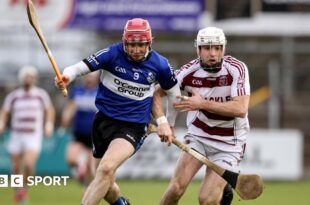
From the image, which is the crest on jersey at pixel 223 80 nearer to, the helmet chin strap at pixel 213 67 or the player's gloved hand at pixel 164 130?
the helmet chin strap at pixel 213 67

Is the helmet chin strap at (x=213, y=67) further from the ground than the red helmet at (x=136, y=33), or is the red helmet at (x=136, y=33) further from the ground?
the red helmet at (x=136, y=33)

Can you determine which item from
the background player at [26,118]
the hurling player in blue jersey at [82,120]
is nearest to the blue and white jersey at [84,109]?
the hurling player in blue jersey at [82,120]

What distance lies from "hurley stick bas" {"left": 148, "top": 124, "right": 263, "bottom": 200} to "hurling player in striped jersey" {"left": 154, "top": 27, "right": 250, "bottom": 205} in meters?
0.12

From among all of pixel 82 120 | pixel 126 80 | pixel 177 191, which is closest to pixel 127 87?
pixel 126 80

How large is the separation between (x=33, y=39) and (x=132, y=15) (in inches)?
92.2

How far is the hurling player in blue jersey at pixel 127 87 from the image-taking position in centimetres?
1110

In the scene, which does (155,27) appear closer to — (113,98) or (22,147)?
(22,147)

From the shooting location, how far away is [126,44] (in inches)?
439

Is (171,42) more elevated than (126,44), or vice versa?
(126,44)

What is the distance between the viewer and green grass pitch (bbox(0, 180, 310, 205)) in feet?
52.8

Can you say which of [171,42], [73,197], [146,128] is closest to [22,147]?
[73,197]

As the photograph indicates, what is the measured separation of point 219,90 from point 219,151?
66 centimetres

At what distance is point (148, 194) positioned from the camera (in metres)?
17.5

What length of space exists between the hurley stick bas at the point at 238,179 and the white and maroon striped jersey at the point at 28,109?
23.1 ft
